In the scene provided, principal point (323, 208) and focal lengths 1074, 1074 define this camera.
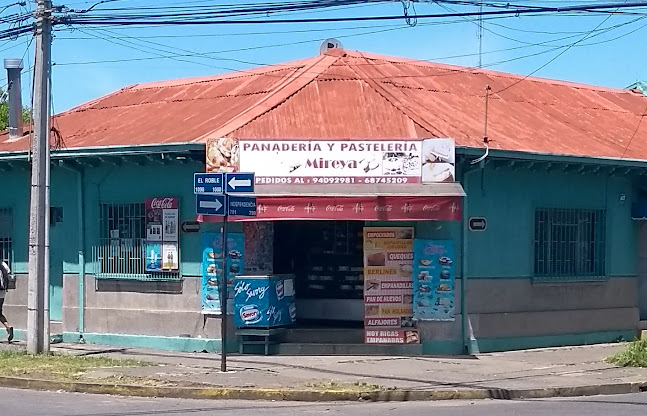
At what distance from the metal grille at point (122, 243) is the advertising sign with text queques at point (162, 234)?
7.7 inches

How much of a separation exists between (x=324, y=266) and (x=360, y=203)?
9.12ft

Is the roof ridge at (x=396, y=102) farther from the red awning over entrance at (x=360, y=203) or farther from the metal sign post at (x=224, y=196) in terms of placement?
the metal sign post at (x=224, y=196)

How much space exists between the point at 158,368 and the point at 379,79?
7691 millimetres

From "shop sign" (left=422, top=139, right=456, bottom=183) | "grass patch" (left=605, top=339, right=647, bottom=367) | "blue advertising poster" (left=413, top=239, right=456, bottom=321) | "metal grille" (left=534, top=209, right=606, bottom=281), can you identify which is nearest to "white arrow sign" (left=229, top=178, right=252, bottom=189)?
"shop sign" (left=422, top=139, right=456, bottom=183)

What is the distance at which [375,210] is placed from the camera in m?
17.2

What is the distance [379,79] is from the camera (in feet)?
67.7

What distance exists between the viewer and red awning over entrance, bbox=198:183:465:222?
56.3ft

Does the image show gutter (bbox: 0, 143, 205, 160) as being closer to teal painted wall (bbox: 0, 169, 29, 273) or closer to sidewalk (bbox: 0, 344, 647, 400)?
teal painted wall (bbox: 0, 169, 29, 273)

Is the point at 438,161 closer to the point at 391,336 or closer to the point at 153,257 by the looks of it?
the point at 391,336

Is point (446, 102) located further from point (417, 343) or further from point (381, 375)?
point (381, 375)

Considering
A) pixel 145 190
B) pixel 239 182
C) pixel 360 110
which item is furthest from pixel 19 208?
pixel 239 182

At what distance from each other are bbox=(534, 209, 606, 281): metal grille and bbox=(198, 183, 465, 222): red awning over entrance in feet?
10.1

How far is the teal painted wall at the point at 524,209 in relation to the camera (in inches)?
736

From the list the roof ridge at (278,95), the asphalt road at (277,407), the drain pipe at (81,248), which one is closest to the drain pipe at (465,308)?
the roof ridge at (278,95)
